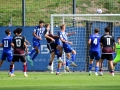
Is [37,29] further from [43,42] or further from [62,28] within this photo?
[62,28]

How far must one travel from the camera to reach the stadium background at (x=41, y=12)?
31.4 meters

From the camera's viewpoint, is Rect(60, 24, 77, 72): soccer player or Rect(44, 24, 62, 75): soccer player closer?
Rect(60, 24, 77, 72): soccer player

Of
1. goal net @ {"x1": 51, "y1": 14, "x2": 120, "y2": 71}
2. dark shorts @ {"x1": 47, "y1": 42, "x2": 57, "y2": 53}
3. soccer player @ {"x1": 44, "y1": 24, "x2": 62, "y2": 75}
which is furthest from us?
goal net @ {"x1": 51, "y1": 14, "x2": 120, "y2": 71}

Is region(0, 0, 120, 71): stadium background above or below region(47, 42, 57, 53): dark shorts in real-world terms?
above

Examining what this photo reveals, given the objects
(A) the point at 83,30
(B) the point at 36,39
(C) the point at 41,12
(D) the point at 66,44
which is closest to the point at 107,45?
(D) the point at 66,44

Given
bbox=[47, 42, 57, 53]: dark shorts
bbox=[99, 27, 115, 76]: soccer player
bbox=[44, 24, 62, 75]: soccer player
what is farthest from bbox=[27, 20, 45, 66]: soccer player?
bbox=[99, 27, 115, 76]: soccer player

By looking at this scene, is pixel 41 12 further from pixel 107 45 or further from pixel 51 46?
pixel 107 45

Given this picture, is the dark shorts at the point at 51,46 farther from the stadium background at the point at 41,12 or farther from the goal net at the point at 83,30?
the stadium background at the point at 41,12

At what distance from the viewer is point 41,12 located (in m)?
35.6

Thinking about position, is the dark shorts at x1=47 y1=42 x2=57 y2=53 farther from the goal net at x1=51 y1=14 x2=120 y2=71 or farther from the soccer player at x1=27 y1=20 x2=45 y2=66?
the goal net at x1=51 y1=14 x2=120 y2=71

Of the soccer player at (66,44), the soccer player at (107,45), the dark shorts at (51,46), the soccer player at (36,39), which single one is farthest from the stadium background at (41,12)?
the soccer player at (107,45)

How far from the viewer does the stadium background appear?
31422 millimetres

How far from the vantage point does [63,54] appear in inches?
1180

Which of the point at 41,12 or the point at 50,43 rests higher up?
the point at 41,12
